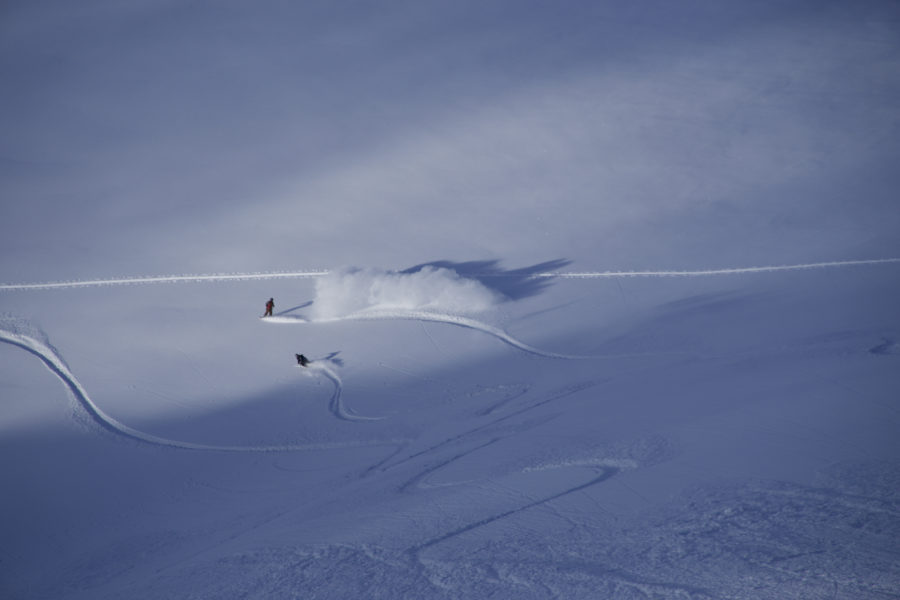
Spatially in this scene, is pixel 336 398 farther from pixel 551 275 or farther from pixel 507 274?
pixel 551 275

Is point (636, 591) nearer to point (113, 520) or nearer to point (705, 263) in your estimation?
point (113, 520)

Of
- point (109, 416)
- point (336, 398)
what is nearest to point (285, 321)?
point (336, 398)

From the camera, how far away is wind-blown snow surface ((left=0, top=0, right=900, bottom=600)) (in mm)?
8352

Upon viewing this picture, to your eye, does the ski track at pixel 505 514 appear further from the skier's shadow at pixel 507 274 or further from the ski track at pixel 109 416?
the skier's shadow at pixel 507 274

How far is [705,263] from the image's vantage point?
1536 centimetres

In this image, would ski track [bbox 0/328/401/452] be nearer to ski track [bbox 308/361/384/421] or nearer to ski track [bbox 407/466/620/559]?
ski track [bbox 308/361/384/421]

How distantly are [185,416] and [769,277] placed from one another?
11.3 meters

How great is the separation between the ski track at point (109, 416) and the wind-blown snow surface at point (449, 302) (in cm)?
6

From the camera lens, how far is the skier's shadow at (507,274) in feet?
47.9

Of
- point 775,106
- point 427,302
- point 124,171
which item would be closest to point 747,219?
point 775,106

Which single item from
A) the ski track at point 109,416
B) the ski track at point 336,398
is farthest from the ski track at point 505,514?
the ski track at point 336,398

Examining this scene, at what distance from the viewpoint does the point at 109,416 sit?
11570 mm

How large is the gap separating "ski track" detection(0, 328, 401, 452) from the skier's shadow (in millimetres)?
3843

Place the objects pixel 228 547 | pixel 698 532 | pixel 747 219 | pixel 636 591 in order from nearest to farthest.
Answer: pixel 636 591 → pixel 698 532 → pixel 228 547 → pixel 747 219
